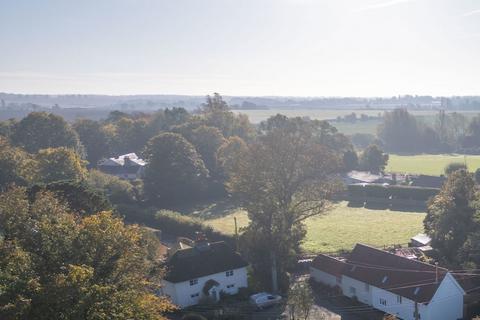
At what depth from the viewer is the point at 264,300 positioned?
101 feet

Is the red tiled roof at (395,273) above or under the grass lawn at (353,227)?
above

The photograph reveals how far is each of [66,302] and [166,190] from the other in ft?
140

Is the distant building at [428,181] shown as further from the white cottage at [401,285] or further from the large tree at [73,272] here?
the large tree at [73,272]

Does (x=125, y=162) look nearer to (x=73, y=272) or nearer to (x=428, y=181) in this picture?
(x=428, y=181)

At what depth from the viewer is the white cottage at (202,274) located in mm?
30731

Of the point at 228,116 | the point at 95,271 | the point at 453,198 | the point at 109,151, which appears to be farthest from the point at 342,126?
the point at 95,271

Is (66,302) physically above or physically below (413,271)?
above

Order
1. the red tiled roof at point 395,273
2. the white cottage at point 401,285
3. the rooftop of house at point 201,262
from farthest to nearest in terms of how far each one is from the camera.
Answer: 1. the rooftop of house at point 201,262
2. the red tiled roof at point 395,273
3. the white cottage at point 401,285

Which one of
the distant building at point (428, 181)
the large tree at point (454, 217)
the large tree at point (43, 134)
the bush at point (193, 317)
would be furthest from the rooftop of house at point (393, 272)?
the large tree at point (43, 134)

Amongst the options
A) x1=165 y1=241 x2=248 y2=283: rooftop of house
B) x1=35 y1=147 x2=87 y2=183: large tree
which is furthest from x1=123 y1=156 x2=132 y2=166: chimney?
x1=165 y1=241 x2=248 y2=283: rooftop of house

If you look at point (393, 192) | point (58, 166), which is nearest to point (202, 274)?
point (58, 166)

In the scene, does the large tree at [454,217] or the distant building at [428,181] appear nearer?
the large tree at [454,217]

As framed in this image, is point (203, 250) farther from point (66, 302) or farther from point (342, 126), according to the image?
point (342, 126)

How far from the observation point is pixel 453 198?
34188 millimetres
